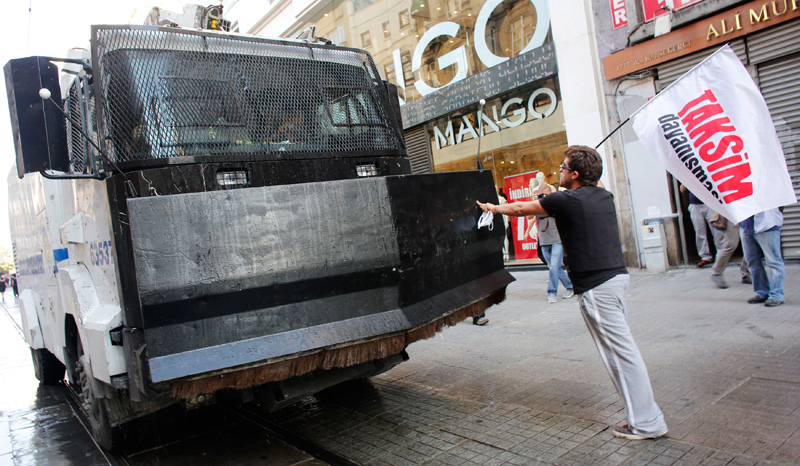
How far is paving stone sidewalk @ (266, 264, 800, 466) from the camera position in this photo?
344 centimetres

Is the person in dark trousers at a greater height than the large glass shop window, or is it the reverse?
the large glass shop window

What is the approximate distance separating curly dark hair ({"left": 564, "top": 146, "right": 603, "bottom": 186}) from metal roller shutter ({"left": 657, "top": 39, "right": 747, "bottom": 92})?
6239 millimetres

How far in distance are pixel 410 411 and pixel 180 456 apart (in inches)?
69.8

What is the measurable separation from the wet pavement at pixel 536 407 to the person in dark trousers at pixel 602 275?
0.26 meters

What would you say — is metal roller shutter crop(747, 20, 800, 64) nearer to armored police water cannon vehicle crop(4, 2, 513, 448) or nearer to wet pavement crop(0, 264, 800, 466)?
wet pavement crop(0, 264, 800, 466)

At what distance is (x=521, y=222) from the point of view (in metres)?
12.5

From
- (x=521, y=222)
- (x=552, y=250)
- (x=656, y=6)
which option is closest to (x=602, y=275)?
(x=552, y=250)

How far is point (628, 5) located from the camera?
9.75m

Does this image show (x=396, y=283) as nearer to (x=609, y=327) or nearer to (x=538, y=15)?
(x=609, y=327)

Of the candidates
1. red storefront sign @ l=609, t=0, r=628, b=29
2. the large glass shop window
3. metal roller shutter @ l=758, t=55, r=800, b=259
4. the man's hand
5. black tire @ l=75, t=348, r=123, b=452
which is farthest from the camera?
the large glass shop window

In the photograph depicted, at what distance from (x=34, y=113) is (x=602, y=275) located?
3589 mm

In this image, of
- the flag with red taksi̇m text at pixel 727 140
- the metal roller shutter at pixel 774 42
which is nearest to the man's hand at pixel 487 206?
the flag with red taksi̇m text at pixel 727 140

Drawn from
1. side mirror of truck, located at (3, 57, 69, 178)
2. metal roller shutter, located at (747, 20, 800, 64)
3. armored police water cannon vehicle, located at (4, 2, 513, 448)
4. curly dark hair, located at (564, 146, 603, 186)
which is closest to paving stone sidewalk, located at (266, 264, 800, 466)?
armored police water cannon vehicle, located at (4, 2, 513, 448)

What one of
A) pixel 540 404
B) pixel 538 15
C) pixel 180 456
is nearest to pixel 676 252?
pixel 538 15
